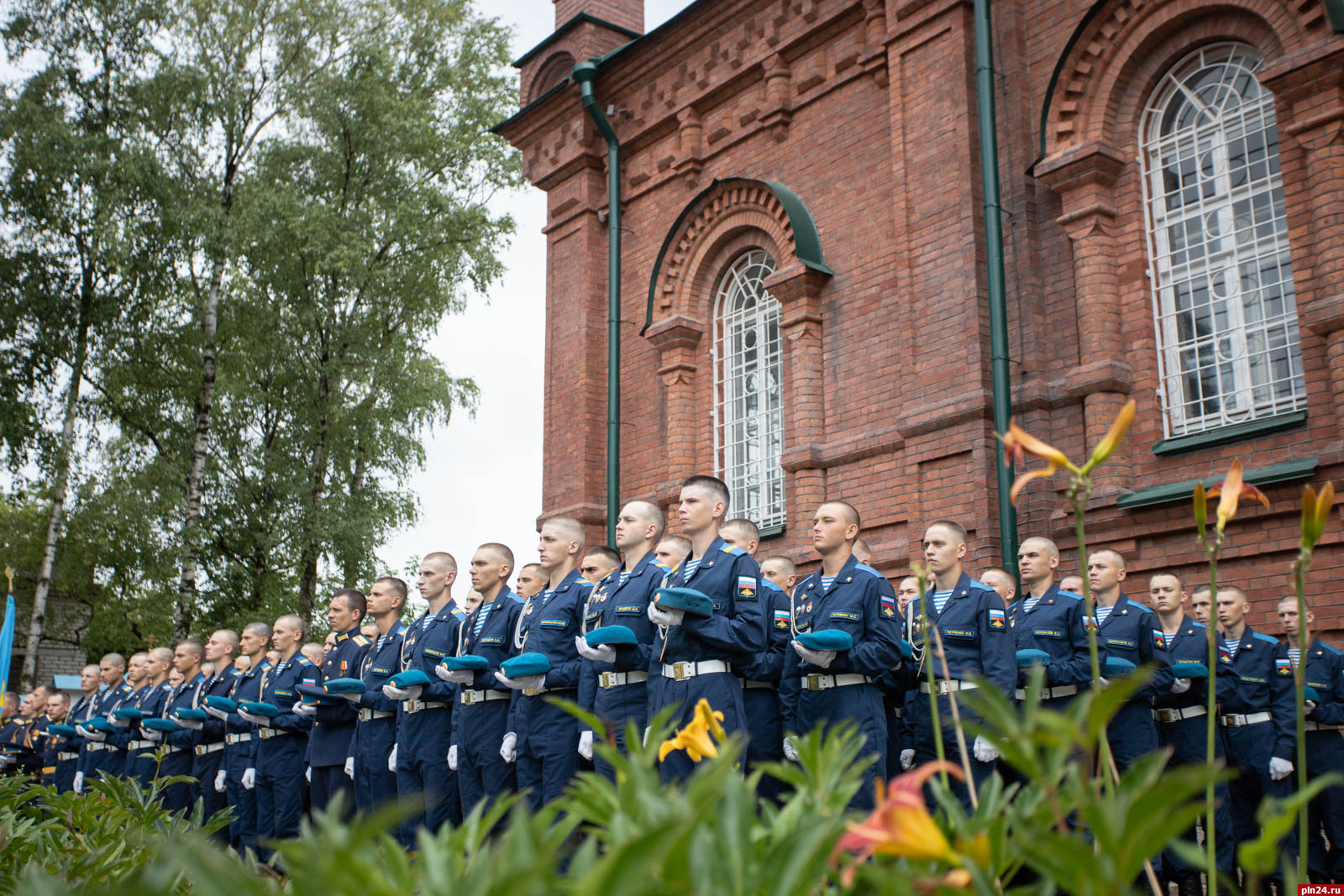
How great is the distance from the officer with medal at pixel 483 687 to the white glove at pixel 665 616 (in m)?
1.81

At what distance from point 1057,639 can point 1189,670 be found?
74 centimetres

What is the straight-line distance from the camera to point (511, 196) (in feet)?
71.8

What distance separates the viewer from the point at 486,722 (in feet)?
25.4

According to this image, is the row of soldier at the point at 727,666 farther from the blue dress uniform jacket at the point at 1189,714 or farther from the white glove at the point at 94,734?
the white glove at the point at 94,734

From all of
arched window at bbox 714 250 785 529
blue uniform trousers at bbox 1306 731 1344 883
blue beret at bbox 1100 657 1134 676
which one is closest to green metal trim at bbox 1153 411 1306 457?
blue uniform trousers at bbox 1306 731 1344 883

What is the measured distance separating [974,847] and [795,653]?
16.6 feet

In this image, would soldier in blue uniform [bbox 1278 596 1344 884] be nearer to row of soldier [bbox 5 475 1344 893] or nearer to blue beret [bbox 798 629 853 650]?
row of soldier [bbox 5 475 1344 893]

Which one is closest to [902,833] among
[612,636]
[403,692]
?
[612,636]

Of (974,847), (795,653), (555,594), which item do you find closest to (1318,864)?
(795,653)

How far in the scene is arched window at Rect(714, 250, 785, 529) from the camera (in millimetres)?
12016

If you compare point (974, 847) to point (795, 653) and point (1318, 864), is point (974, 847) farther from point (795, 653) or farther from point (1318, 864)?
point (1318, 864)

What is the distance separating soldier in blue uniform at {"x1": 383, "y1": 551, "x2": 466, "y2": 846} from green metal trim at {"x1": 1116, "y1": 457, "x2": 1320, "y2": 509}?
187 inches

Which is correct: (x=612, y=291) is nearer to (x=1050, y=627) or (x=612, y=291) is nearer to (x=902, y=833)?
(x=1050, y=627)

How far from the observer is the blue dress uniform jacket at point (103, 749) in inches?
470
